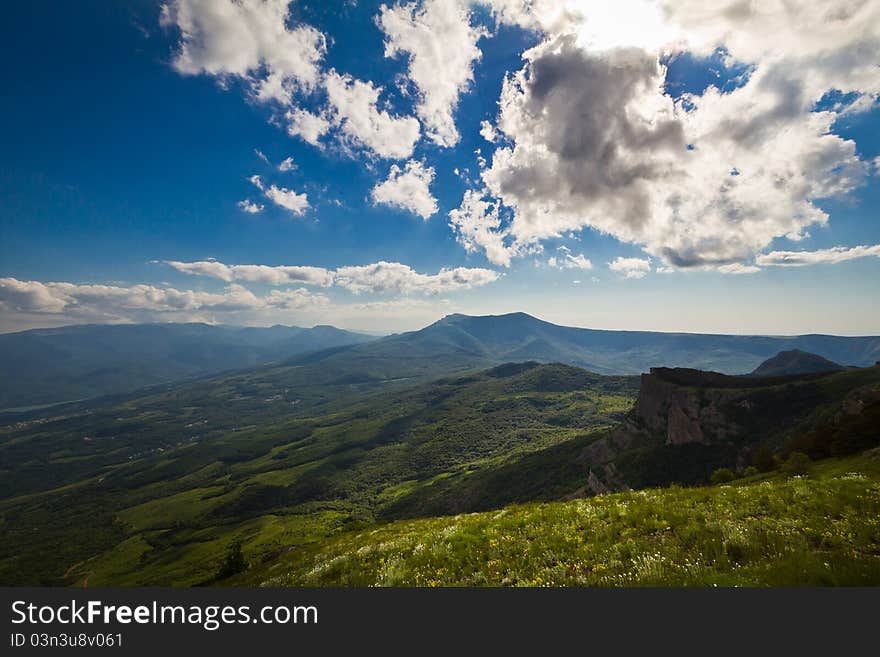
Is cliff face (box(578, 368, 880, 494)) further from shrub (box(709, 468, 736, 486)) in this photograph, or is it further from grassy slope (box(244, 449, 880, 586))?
grassy slope (box(244, 449, 880, 586))

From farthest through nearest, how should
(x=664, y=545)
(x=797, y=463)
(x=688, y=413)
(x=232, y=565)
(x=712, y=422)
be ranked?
(x=688, y=413) → (x=712, y=422) → (x=232, y=565) → (x=797, y=463) → (x=664, y=545)

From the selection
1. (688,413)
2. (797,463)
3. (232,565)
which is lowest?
(688,413)

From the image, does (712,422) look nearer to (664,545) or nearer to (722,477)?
(722,477)

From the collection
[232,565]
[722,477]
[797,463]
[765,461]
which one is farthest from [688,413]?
[232,565]

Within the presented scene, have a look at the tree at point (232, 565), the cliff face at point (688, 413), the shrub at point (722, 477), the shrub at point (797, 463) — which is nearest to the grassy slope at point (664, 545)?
the shrub at point (797, 463)

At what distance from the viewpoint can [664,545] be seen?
10117mm

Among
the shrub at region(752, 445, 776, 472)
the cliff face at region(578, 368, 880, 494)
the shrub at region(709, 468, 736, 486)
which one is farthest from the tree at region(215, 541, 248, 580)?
the cliff face at region(578, 368, 880, 494)

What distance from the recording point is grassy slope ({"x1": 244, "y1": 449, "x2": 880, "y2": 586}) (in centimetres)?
786

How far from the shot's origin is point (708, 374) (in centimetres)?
12912

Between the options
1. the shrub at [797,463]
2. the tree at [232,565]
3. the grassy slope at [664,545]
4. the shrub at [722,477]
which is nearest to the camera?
the grassy slope at [664,545]

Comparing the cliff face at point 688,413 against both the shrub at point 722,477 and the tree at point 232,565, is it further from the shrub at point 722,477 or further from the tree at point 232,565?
the tree at point 232,565

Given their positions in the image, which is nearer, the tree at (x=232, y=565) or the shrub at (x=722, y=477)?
the shrub at (x=722, y=477)

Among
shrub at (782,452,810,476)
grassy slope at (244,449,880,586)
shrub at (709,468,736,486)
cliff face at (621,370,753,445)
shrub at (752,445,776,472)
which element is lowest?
cliff face at (621,370,753,445)

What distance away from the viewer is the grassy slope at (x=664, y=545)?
786 centimetres
